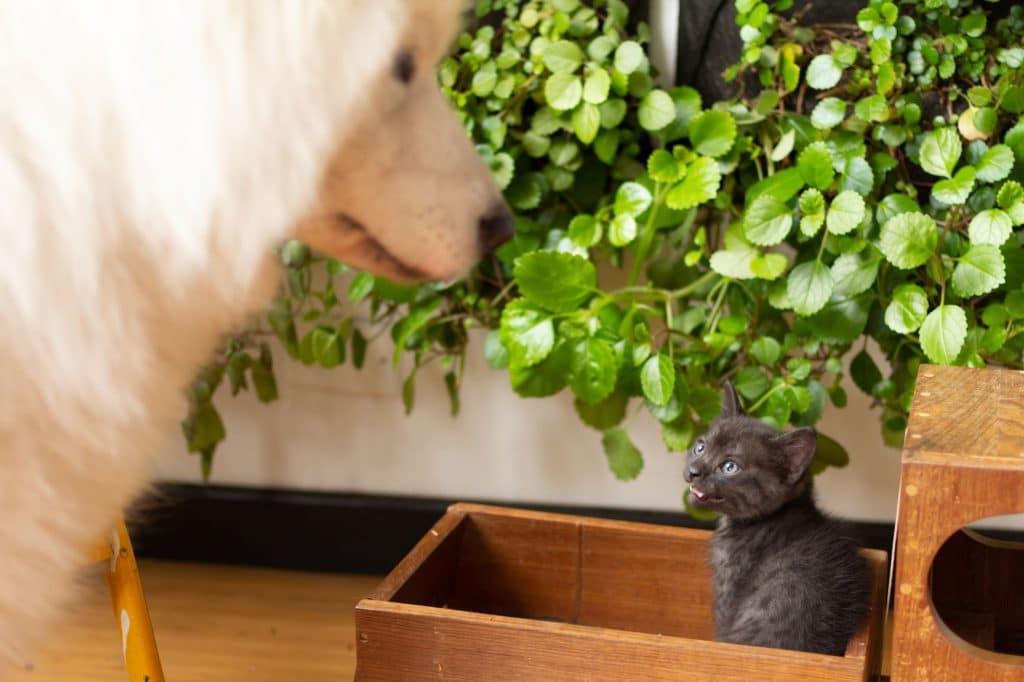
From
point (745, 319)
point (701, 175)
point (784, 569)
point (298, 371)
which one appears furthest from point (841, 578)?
point (298, 371)

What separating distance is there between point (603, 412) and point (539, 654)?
0.44m

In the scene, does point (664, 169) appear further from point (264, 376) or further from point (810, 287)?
point (264, 376)

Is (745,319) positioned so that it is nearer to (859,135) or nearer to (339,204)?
(859,135)

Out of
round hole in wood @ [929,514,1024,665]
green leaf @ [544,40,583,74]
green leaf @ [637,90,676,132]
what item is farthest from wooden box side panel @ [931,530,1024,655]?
green leaf @ [544,40,583,74]

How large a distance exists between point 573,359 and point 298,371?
0.66 metres

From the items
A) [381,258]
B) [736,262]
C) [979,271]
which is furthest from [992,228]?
[381,258]

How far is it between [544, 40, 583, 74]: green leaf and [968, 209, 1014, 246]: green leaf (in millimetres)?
487

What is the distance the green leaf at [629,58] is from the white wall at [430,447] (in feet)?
1.85

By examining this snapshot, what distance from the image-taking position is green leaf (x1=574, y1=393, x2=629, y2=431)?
127cm

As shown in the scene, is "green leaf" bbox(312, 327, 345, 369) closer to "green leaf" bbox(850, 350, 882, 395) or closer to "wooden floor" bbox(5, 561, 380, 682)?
"wooden floor" bbox(5, 561, 380, 682)

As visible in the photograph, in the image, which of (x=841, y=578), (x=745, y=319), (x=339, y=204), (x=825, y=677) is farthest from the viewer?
(x=745, y=319)

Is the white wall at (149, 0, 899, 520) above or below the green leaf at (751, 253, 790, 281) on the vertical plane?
below

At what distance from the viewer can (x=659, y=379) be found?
1097mm

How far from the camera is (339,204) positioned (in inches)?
19.7
